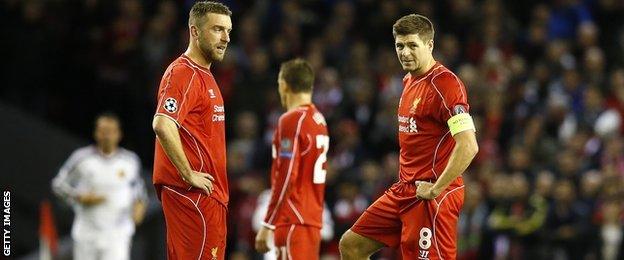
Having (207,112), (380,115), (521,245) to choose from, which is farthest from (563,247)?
(207,112)

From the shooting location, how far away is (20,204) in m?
16.3

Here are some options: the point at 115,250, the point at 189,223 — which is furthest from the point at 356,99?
the point at 189,223

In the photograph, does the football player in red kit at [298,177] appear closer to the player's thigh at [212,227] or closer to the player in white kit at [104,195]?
the player's thigh at [212,227]

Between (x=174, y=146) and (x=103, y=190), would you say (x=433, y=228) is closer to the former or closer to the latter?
(x=174, y=146)

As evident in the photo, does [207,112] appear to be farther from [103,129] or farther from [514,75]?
[514,75]

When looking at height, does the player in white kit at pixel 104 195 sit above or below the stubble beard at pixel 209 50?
below

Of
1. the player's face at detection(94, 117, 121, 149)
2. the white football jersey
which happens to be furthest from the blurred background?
the player's face at detection(94, 117, 121, 149)

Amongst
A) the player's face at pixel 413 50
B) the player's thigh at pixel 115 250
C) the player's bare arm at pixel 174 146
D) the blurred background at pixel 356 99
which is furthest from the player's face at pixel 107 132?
the player's face at pixel 413 50

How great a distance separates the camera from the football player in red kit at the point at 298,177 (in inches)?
370

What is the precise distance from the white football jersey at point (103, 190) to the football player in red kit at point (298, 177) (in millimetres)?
3351

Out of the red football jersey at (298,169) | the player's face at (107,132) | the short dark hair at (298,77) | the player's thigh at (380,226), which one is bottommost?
the player's thigh at (380,226)

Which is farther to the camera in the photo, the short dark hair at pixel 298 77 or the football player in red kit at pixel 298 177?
the short dark hair at pixel 298 77

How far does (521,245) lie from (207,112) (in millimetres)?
6763

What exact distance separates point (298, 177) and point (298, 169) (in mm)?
77
